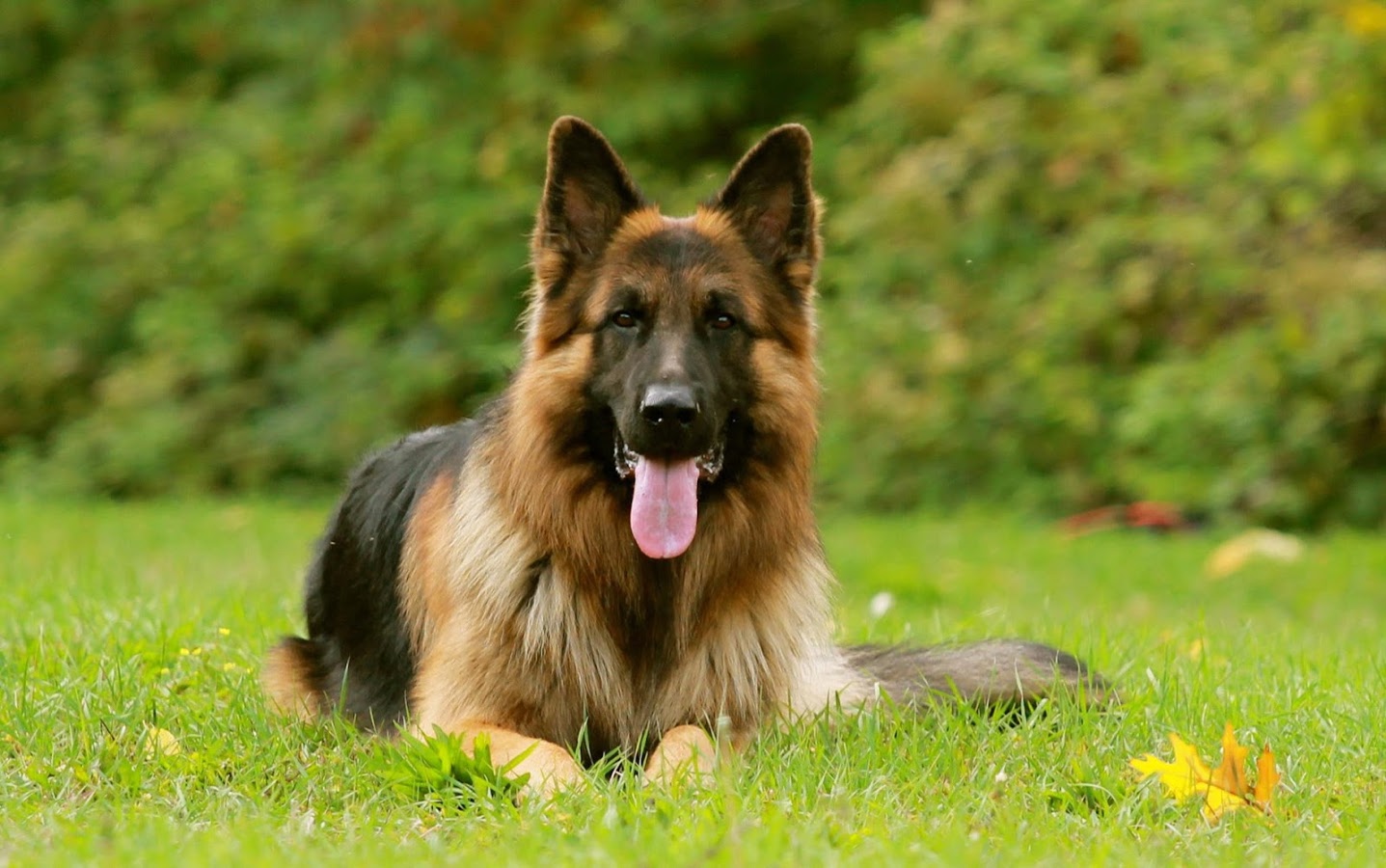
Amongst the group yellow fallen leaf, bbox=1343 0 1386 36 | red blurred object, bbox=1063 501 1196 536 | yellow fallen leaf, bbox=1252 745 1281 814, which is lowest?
red blurred object, bbox=1063 501 1196 536

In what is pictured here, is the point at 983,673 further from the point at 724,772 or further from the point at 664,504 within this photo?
the point at 724,772

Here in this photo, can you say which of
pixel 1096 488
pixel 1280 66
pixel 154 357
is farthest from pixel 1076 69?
pixel 154 357

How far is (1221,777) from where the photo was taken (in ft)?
13.8

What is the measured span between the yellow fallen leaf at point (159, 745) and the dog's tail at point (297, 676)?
2.01 ft

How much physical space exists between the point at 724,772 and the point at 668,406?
101 cm

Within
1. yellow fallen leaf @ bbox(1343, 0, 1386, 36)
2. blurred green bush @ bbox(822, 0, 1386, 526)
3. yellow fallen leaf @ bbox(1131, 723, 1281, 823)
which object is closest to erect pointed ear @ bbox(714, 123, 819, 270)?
yellow fallen leaf @ bbox(1131, 723, 1281, 823)

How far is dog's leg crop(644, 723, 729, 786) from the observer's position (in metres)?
4.30

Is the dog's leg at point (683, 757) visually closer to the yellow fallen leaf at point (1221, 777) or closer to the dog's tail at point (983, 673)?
the dog's tail at point (983, 673)

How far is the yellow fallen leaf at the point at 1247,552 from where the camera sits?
35.4ft

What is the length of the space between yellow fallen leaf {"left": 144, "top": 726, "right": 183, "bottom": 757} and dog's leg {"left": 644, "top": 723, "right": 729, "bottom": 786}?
1238mm

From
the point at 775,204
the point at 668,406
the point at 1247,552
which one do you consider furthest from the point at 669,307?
the point at 1247,552

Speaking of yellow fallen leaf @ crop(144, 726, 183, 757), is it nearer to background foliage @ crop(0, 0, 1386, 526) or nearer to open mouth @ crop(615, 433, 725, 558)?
open mouth @ crop(615, 433, 725, 558)

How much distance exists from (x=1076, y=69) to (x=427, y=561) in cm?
1004

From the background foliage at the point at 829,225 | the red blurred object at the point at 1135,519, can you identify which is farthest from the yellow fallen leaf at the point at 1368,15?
the red blurred object at the point at 1135,519
